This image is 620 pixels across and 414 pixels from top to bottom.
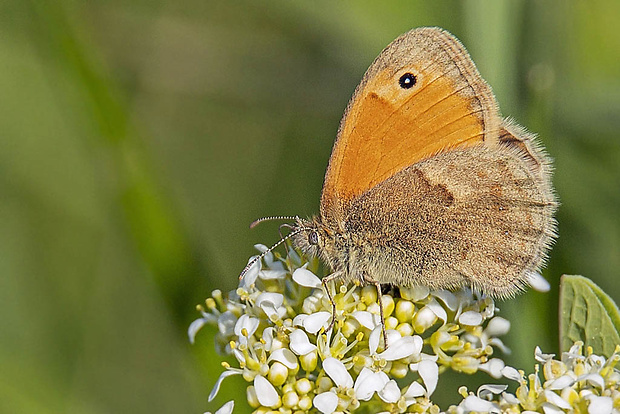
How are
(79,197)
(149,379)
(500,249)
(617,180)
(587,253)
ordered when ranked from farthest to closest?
(79,197)
(149,379)
(617,180)
(587,253)
(500,249)

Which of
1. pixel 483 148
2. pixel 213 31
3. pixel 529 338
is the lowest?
pixel 529 338

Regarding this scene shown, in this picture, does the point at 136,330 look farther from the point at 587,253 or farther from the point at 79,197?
the point at 587,253

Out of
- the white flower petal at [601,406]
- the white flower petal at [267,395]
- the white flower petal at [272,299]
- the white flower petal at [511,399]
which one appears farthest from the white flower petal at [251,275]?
the white flower petal at [601,406]

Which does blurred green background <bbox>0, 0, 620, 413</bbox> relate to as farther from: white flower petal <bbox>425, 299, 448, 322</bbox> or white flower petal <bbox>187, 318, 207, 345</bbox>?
white flower petal <bbox>425, 299, 448, 322</bbox>

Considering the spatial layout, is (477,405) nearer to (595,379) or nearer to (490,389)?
(490,389)

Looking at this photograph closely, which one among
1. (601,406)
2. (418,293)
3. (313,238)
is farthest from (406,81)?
(601,406)

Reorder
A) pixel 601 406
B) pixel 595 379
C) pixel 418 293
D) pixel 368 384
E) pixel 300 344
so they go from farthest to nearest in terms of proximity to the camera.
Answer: pixel 418 293 → pixel 300 344 → pixel 368 384 → pixel 595 379 → pixel 601 406

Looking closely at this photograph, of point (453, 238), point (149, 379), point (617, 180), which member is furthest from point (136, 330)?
point (617, 180)
